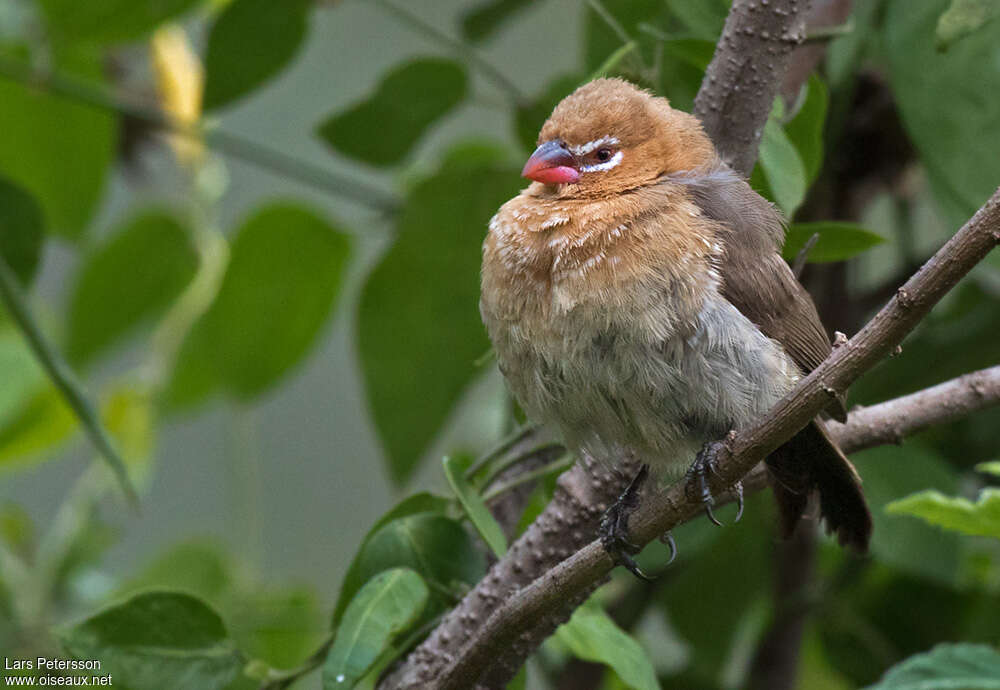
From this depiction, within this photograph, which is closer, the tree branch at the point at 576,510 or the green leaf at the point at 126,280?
the tree branch at the point at 576,510

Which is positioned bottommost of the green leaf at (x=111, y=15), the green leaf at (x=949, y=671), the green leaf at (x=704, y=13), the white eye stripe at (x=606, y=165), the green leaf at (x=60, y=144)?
the green leaf at (x=949, y=671)

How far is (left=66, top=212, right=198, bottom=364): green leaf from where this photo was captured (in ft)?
9.50

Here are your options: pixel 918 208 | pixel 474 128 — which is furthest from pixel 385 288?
pixel 474 128

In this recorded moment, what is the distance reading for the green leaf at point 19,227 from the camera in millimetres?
2186

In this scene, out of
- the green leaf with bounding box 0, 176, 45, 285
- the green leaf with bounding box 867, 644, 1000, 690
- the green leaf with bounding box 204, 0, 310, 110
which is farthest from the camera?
the green leaf with bounding box 204, 0, 310, 110

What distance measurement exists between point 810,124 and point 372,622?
3.28ft

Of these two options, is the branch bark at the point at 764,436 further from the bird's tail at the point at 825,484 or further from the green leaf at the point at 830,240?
the green leaf at the point at 830,240

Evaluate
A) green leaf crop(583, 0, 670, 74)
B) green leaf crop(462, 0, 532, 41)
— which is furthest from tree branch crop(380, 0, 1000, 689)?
green leaf crop(462, 0, 532, 41)

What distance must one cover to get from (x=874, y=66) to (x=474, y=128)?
224 cm

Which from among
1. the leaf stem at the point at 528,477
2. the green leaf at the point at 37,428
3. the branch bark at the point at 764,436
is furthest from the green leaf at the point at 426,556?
the green leaf at the point at 37,428

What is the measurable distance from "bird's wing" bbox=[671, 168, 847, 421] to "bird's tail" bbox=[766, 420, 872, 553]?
13 centimetres

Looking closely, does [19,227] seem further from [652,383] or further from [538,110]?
[652,383]

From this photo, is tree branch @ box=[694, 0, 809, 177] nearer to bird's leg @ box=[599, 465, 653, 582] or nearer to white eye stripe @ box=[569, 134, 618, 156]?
white eye stripe @ box=[569, 134, 618, 156]

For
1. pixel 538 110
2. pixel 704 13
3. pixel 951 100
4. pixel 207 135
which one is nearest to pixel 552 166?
pixel 704 13
